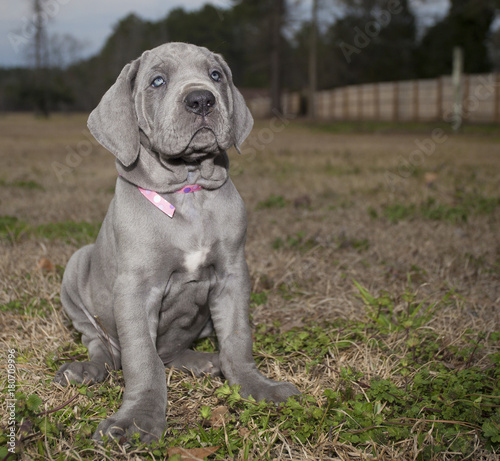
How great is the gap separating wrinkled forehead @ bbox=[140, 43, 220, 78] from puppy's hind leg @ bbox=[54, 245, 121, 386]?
3.48 ft

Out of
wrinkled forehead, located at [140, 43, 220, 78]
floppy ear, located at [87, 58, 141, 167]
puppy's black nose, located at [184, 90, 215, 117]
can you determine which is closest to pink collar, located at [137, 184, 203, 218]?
floppy ear, located at [87, 58, 141, 167]

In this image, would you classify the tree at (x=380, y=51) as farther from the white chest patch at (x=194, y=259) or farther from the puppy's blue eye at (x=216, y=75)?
the white chest patch at (x=194, y=259)

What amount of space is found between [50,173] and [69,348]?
6.40 m

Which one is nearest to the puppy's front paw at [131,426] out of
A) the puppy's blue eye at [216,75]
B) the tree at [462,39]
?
the puppy's blue eye at [216,75]

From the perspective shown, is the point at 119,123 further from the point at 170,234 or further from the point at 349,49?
the point at 349,49

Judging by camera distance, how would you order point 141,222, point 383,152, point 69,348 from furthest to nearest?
point 383,152
point 69,348
point 141,222

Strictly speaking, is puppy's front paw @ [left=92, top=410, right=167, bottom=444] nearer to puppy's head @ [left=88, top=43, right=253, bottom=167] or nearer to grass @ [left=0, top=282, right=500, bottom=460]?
grass @ [left=0, top=282, right=500, bottom=460]

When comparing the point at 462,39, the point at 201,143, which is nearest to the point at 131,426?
the point at 201,143

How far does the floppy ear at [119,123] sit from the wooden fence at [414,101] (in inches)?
687

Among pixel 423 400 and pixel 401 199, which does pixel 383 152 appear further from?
pixel 423 400

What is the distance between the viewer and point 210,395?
8.01 feet

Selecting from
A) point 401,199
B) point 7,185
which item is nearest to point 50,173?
point 7,185

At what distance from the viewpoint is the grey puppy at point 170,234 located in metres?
2.36

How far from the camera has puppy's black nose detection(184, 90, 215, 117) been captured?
235cm
